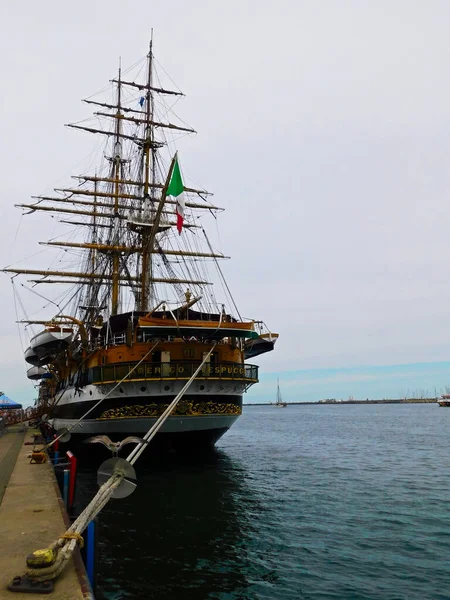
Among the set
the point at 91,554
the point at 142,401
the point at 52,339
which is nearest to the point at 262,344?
the point at 142,401

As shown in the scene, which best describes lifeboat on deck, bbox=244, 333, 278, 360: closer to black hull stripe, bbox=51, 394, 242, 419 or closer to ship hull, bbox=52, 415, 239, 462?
black hull stripe, bbox=51, 394, 242, 419

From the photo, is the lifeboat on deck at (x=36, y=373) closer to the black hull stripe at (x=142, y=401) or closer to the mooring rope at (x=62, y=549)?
the black hull stripe at (x=142, y=401)

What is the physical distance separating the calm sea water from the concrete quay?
1.68 meters

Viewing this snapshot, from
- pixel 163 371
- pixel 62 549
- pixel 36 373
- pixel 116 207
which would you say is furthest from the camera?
pixel 36 373

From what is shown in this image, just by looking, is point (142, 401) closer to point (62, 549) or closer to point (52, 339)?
point (52, 339)

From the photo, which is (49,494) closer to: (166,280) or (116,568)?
(116,568)

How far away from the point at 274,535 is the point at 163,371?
1038 centimetres

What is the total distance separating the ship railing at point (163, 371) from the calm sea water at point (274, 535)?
4526 millimetres

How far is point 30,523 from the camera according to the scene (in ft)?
33.0

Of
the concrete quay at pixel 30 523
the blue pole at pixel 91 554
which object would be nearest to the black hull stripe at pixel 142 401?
the concrete quay at pixel 30 523

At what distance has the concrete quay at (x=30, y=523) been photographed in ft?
21.9

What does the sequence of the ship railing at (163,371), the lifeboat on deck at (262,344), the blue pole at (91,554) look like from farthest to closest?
1. the lifeboat on deck at (262,344)
2. the ship railing at (163,371)
3. the blue pole at (91,554)

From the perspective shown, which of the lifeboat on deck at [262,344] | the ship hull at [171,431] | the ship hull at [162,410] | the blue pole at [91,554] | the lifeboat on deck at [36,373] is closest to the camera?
the blue pole at [91,554]

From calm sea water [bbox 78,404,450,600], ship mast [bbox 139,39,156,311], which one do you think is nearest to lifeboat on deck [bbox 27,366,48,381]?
ship mast [bbox 139,39,156,311]
